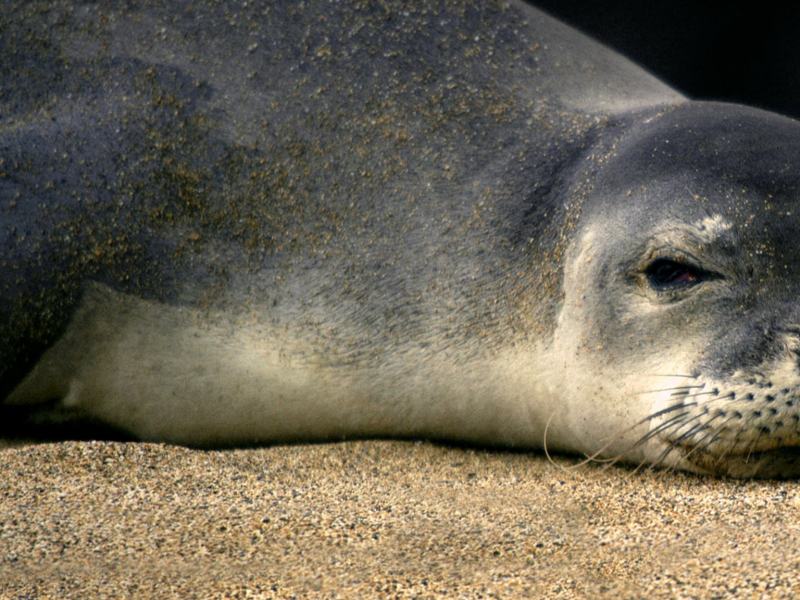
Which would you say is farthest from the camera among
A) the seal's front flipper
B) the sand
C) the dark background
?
the dark background

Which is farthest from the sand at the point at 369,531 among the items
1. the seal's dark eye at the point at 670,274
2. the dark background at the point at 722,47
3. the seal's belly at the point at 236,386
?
the dark background at the point at 722,47

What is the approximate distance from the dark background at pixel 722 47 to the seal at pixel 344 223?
77.6 inches

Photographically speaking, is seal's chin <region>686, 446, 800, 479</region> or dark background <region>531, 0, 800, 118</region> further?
dark background <region>531, 0, 800, 118</region>

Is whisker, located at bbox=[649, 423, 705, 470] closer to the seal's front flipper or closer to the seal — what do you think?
the seal

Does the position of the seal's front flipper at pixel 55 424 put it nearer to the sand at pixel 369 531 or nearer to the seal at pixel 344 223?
the seal at pixel 344 223

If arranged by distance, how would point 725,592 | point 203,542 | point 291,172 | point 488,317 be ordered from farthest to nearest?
point 291,172 → point 488,317 → point 203,542 → point 725,592

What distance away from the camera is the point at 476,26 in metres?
3.88

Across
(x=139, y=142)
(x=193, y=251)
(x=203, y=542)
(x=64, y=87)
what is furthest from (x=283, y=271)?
(x=203, y=542)

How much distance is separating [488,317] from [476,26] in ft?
3.61

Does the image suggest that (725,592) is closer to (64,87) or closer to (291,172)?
(291,172)

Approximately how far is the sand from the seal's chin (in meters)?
0.04

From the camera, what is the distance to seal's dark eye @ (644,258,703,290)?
3.02 metres

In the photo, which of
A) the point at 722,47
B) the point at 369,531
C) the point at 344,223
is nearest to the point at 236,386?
the point at 344,223

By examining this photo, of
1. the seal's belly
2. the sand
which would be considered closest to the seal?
the seal's belly
